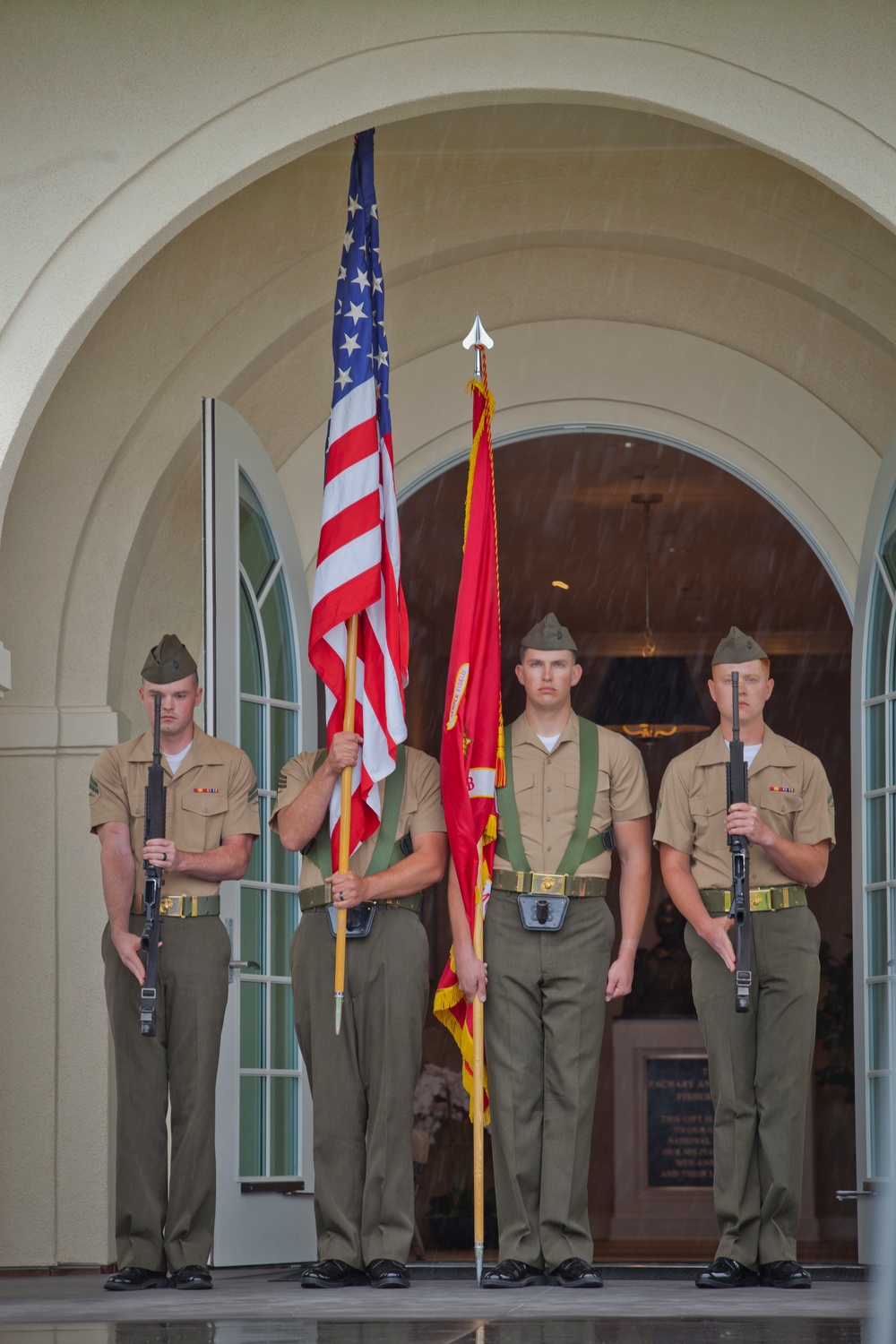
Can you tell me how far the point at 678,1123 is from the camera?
1091 cm

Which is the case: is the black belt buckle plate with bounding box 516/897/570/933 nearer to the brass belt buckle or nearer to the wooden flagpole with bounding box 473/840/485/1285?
the brass belt buckle

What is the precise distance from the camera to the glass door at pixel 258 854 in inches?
224

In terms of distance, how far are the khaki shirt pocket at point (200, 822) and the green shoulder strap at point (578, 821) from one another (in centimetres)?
77

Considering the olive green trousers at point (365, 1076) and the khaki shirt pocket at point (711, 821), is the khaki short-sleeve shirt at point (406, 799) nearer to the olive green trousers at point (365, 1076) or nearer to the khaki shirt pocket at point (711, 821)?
the olive green trousers at point (365, 1076)

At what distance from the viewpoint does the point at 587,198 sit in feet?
21.2

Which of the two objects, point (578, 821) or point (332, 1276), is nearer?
point (332, 1276)

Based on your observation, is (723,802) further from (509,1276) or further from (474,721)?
(509,1276)

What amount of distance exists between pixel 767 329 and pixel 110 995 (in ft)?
11.2

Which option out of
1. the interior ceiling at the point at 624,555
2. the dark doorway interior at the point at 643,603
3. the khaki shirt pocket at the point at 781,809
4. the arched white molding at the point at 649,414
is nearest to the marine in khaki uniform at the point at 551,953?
the khaki shirt pocket at the point at 781,809

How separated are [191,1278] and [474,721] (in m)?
1.66

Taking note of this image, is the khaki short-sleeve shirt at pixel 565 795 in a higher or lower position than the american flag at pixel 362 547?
lower

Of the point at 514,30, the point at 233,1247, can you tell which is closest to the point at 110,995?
the point at 233,1247

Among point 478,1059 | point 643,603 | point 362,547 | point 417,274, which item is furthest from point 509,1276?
point 643,603

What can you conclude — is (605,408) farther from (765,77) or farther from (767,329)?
(765,77)
